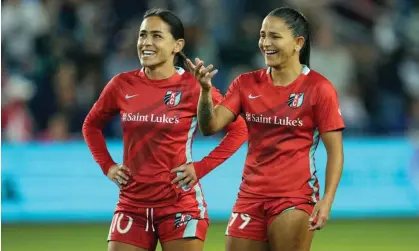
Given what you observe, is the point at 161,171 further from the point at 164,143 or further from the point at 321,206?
the point at 321,206

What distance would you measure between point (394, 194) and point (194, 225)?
7965 mm

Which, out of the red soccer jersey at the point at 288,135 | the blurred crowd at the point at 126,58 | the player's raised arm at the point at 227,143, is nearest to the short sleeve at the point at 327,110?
the red soccer jersey at the point at 288,135

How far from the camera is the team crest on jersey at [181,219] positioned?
24.1 feet

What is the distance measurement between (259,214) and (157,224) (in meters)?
0.75

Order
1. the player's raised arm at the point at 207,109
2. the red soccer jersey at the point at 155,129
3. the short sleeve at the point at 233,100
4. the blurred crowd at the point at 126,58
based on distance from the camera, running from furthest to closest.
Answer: the blurred crowd at the point at 126,58
the red soccer jersey at the point at 155,129
the short sleeve at the point at 233,100
the player's raised arm at the point at 207,109

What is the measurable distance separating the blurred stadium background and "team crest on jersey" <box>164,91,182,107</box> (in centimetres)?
481

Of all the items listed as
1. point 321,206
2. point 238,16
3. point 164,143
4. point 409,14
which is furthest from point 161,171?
point 409,14

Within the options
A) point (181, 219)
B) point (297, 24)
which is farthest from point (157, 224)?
point (297, 24)

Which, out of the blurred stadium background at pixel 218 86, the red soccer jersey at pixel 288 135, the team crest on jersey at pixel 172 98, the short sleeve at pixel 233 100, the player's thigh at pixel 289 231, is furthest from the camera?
the blurred stadium background at pixel 218 86

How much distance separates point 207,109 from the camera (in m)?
7.01

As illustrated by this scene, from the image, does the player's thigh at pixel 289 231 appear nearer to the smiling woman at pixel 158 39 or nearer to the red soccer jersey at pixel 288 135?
the red soccer jersey at pixel 288 135

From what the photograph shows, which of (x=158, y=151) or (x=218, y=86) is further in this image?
(x=218, y=86)

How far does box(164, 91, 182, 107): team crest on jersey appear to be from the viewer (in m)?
7.55

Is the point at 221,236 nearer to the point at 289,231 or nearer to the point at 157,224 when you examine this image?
the point at 157,224
